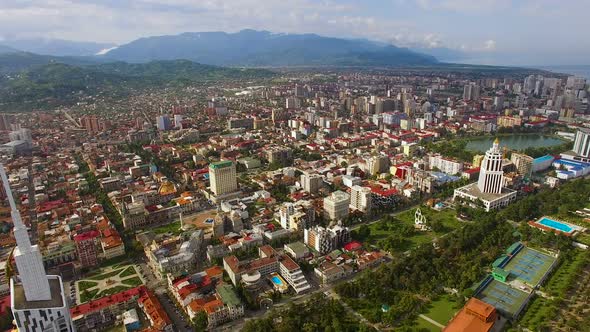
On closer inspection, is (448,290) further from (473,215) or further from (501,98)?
(501,98)

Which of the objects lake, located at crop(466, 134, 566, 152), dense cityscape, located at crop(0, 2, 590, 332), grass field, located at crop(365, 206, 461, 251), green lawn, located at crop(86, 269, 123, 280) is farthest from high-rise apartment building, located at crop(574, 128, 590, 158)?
green lawn, located at crop(86, 269, 123, 280)

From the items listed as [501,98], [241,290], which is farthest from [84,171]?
[501,98]

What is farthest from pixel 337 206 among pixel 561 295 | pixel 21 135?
pixel 21 135

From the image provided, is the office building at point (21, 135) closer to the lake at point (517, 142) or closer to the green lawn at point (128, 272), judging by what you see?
the green lawn at point (128, 272)

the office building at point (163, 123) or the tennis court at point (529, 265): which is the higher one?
the office building at point (163, 123)

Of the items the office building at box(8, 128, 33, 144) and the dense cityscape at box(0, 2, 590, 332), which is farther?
the office building at box(8, 128, 33, 144)

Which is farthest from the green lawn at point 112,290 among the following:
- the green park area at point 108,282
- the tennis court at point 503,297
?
the tennis court at point 503,297

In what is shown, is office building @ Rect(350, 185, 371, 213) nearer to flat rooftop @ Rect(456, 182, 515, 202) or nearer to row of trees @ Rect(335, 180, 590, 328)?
row of trees @ Rect(335, 180, 590, 328)
